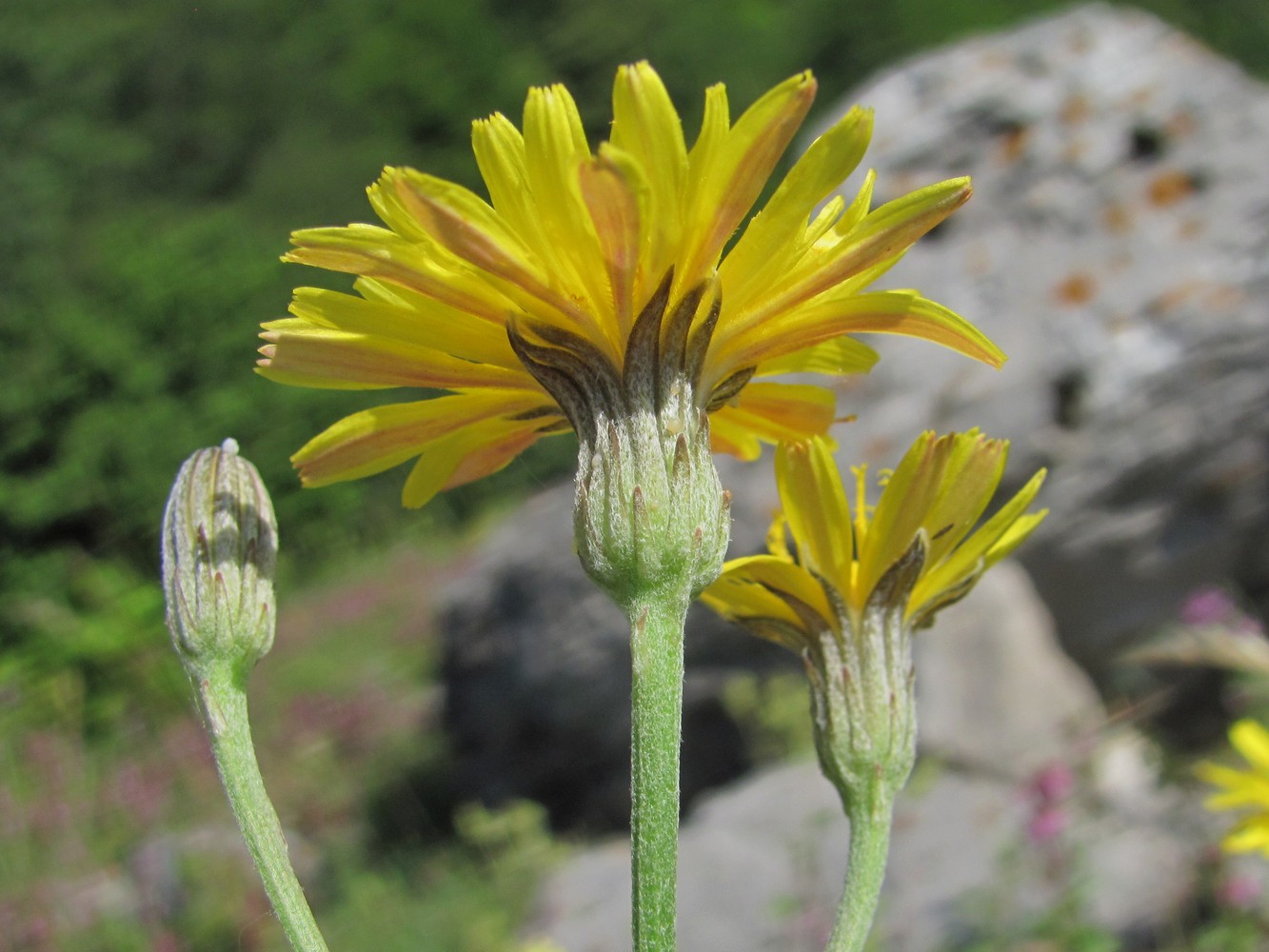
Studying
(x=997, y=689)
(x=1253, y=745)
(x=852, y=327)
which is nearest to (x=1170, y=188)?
(x=997, y=689)

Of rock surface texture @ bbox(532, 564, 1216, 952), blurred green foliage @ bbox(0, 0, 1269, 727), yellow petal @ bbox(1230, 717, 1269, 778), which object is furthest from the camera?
blurred green foliage @ bbox(0, 0, 1269, 727)

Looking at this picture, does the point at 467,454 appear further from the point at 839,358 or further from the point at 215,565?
the point at 839,358

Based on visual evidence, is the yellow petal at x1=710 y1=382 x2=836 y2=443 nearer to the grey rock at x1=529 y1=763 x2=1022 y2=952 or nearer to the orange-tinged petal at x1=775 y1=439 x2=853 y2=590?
the orange-tinged petal at x1=775 y1=439 x2=853 y2=590

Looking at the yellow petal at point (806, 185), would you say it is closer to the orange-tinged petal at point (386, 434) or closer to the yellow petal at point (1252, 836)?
the orange-tinged petal at point (386, 434)

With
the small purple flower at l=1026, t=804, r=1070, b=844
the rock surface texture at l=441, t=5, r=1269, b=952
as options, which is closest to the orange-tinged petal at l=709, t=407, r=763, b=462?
the small purple flower at l=1026, t=804, r=1070, b=844

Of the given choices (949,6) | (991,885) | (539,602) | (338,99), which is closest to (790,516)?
(991,885)

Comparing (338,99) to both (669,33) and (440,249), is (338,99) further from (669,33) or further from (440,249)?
(440,249)
